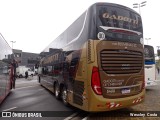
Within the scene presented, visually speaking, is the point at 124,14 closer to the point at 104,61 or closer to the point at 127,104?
the point at 104,61

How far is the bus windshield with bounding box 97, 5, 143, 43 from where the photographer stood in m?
Answer: 6.59

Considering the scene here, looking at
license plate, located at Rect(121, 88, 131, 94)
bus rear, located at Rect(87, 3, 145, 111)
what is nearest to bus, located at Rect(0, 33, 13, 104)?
bus rear, located at Rect(87, 3, 145, 111)

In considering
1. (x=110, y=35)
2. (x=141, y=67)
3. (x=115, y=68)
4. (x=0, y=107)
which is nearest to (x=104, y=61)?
(x=115, y=68)

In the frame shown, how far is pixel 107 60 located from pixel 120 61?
20.7 inches

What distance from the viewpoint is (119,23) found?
693 cm

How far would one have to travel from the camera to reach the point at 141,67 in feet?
24.6

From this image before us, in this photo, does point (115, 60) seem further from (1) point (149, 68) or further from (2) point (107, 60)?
(1) point (149, 68)

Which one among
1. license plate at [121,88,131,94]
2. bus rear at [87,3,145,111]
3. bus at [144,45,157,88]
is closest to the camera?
bus rear at [87,3,145,111]

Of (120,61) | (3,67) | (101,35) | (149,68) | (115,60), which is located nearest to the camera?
(101,35)

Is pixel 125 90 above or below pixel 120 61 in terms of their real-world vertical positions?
below

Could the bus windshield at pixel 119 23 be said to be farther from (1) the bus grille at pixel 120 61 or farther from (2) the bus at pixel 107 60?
(1) the bus grille at pixel 120 61

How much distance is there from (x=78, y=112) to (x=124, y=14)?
4.11 metres

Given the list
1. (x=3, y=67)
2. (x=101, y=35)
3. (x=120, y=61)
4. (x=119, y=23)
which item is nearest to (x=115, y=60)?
(x=120, y=61)

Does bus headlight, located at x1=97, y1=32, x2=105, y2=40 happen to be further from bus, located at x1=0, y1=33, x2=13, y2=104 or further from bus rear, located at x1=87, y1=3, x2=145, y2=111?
bus, located at x1=0, y1=33, x2=13, y2=104
